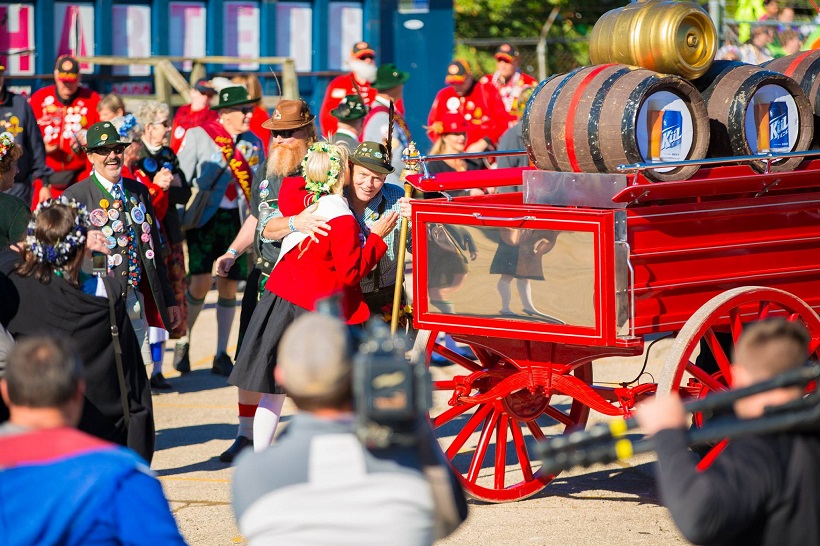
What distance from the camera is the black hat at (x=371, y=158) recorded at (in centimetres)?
570

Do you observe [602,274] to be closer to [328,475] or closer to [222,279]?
[328,475]

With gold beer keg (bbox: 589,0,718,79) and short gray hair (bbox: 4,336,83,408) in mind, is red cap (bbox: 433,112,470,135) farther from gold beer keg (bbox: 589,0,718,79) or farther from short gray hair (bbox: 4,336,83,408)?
short gray hair (bbox: 4,336,83,408)

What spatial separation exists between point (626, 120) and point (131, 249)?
8.89ft

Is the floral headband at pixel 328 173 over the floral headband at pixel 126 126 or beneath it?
beneath

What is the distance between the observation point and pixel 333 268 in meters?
5.51

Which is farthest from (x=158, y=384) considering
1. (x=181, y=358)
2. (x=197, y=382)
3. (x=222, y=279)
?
(x=222, y=279)

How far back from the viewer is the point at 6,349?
4.57 meters

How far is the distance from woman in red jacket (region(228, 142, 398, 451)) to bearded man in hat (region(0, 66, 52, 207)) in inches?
176

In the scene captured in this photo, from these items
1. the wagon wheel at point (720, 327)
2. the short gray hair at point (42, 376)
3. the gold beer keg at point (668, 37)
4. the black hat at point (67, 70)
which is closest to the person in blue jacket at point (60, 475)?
the short gray hair at point (42, 376)

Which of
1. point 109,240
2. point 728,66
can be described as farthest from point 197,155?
point 728,66

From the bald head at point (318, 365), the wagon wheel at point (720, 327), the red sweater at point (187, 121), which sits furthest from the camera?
the red sweater at point (187, 121)

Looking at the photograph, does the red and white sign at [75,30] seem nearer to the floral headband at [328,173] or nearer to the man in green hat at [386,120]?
the man in green hat at [386,120]

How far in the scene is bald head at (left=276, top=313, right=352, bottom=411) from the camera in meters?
2.60

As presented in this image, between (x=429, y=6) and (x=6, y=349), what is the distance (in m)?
12.4
